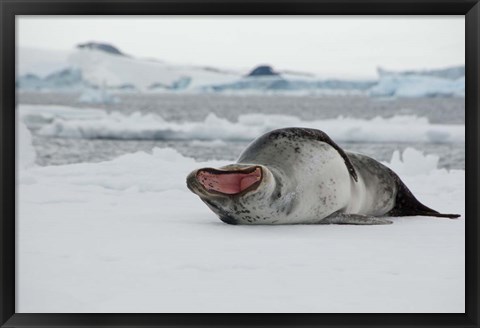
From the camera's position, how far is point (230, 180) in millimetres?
3619

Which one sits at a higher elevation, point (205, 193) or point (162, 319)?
point (205, 193)

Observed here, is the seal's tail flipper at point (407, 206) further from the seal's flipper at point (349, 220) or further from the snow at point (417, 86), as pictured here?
the snow at point (417, 86)

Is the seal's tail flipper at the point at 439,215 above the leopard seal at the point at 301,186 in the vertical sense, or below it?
below

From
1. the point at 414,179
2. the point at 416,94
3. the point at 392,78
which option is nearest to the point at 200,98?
the point at 392,78

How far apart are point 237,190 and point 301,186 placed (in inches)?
18.1

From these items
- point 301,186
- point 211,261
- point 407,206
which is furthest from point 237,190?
point 407,206

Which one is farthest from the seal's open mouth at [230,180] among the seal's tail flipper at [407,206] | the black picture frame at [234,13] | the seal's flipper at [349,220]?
the seal's tail flipper at [407,206]

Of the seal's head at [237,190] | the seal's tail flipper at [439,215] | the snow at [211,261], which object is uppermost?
the seal's head at [237,190]

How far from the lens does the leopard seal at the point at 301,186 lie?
362 cm

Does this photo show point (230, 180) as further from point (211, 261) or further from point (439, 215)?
point (439, 215)

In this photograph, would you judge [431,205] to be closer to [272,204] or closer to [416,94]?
[272,204]

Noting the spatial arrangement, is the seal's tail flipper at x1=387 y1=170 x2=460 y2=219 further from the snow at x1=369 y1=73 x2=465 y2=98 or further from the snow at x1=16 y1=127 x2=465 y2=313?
the snow at x1=369 y1=73 x2=465 y2=98

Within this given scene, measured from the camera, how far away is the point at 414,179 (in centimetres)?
591

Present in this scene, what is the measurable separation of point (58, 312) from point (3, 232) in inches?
14.8
